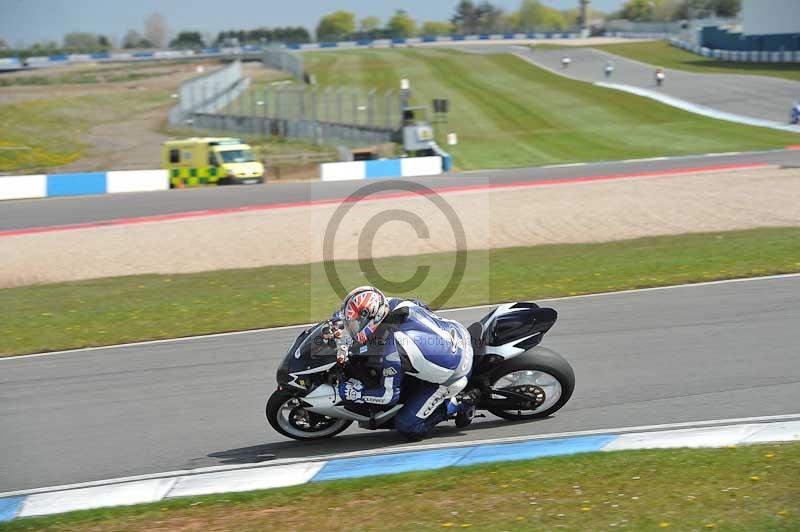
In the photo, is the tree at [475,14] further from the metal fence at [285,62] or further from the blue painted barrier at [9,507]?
the blue painted barrier at [9,507]

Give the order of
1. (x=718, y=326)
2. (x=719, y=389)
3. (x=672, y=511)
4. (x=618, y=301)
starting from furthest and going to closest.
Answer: (x=618, y=301) → (x=718, y=326) → (x=719, y=389) → (x=672, y=511)

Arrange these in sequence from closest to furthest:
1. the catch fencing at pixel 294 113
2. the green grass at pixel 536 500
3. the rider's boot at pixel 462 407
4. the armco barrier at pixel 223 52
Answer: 1. the green grass at pixel 536 500
2. the rider's boot at pixel 462 407
3. the catch fencing at pixel 294 113
4. the armco barrier at pixel 223 52

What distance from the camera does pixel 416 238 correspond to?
1969 cm

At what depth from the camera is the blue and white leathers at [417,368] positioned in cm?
777

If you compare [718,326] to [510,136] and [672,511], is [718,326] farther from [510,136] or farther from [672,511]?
[510,136]

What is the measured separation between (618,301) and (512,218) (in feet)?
29.5

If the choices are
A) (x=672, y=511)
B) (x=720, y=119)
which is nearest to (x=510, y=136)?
(x=720, y=119)

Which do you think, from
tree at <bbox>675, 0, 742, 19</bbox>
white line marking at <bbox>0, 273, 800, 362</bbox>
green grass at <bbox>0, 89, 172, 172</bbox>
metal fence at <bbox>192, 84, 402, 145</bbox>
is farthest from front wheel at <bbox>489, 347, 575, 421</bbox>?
tree at <bbox>675, 0, 742, 19</bbox>

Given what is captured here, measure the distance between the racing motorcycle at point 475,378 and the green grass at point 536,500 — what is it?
41.0 inches

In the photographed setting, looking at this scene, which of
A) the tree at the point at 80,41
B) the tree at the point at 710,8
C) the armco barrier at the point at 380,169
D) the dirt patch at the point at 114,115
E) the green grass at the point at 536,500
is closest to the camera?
the green grass at the point at 536,500

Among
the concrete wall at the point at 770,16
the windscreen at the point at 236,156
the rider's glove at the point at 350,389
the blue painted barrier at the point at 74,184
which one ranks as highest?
the concrete wall at the point at 770,16

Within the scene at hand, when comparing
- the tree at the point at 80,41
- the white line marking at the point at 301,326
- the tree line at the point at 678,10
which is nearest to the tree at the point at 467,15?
the tree line at the point at 678,10

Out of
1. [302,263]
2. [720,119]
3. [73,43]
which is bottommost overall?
[302,263]

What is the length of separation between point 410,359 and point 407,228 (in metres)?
13.1
